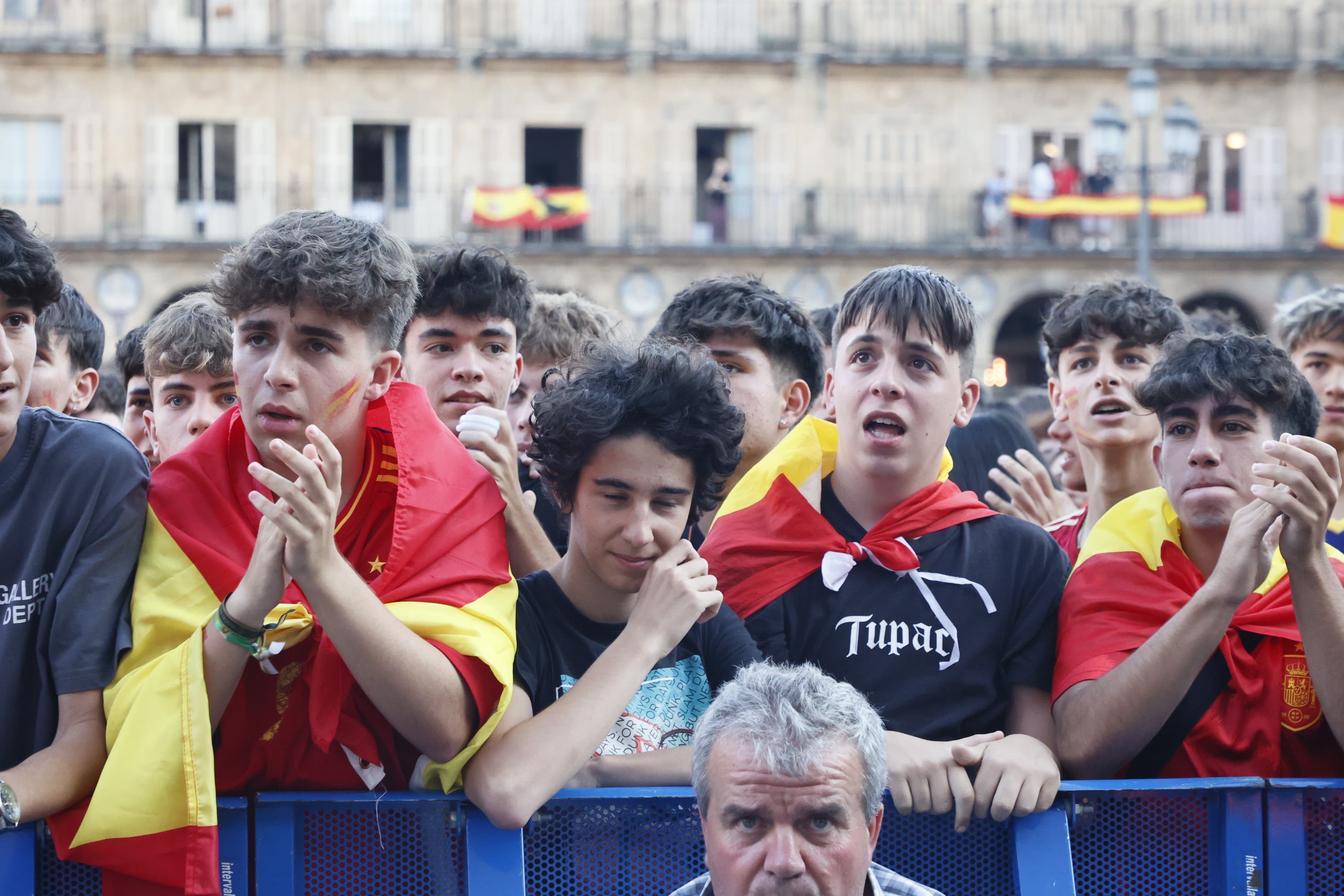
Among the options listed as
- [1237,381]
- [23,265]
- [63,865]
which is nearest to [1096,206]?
[1237,381]

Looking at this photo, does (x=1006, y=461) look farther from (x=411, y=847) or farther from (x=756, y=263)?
(x=756, y=263)

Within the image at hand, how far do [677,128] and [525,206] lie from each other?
Result: 3174 mm

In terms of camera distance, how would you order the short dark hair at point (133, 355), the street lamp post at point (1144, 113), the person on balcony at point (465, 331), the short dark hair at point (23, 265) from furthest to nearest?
1. the street lamp post at point (1144, 113)
2. the short dark hair at point (133, 355)
3. the person on balcony at point (465, 331)
4. the short dark hair at point (23, 265)

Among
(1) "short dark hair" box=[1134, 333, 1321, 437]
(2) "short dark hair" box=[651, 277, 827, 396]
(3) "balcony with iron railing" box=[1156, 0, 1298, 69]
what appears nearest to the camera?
(1) "short dark hair" box=[1134, 333, 1321, 437]

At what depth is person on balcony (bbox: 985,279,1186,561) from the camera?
15.5 ft

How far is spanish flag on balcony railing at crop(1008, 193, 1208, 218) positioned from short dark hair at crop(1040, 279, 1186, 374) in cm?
2274

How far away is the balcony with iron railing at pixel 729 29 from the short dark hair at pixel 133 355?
22.1 m

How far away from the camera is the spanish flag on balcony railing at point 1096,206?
26.9 metres

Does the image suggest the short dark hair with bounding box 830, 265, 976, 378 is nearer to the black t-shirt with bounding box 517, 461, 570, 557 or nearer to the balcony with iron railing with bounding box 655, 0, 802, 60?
the black t-shirt with bounding box 517, 461, 570, 557

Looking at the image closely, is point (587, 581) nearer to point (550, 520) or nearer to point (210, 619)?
point (210, 619)

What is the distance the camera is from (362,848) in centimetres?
307

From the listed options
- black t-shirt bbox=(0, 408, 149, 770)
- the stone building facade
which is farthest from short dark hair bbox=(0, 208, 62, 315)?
the stone building facade

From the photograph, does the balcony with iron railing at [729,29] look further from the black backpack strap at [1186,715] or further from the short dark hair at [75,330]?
the black backpack strap at [1186,715]

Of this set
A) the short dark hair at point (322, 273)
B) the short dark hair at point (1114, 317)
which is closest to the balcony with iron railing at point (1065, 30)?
the short dark hair at point (1114, 317)
